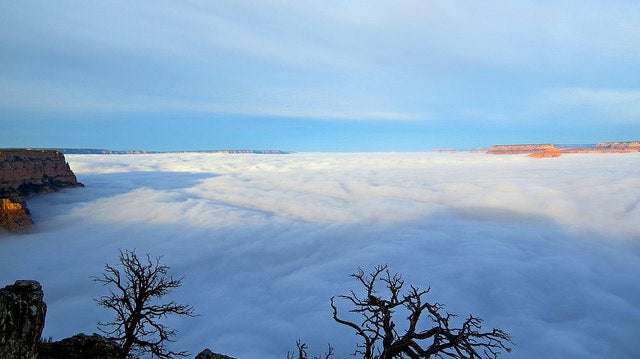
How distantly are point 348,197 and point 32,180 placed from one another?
75513mm

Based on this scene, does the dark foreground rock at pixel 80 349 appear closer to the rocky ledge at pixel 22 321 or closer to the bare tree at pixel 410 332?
the rocky ledge at pixel 22 321

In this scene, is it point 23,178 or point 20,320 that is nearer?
point 20,320

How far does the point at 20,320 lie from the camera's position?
6449 millimetres

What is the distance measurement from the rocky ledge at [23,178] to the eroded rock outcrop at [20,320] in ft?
201

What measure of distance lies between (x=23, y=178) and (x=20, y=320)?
79.2 metres

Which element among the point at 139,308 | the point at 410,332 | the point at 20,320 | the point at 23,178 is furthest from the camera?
the point at 23,178

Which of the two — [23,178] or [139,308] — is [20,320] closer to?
[139,308]

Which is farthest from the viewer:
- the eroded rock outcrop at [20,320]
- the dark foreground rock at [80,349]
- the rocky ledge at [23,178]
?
the rocky ledge at [23,178]

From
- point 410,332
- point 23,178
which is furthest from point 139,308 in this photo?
point 23,178

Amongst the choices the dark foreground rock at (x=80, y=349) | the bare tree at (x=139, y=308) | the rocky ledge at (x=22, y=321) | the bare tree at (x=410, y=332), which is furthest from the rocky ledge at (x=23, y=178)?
the bare tree at (x=410, y=332)

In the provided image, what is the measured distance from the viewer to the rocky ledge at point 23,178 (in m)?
52.3

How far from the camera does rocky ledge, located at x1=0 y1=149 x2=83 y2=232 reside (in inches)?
2058

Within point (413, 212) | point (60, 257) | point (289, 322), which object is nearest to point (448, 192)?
point (413, 212)

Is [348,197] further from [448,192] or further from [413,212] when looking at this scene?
[448,192]
